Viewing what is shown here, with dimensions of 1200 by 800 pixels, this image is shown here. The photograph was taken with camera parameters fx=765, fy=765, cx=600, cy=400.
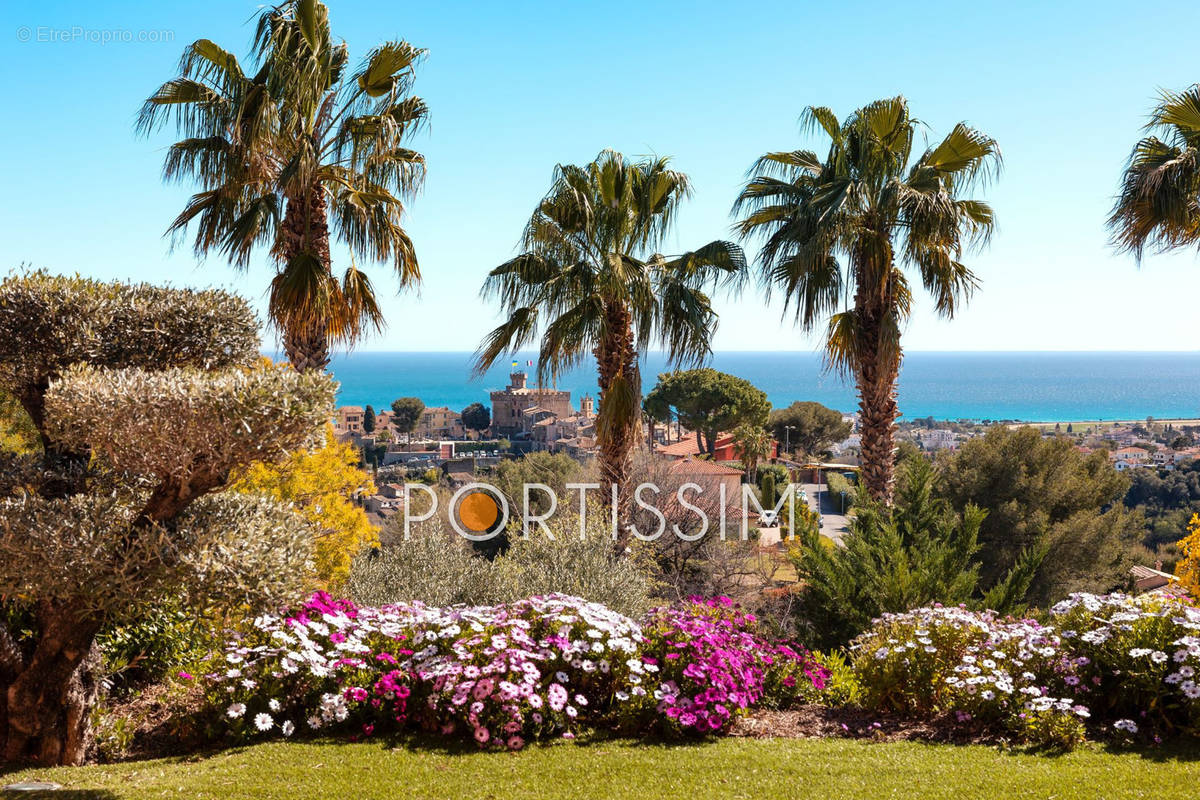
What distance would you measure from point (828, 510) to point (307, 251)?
110 feet

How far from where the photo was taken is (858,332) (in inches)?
402

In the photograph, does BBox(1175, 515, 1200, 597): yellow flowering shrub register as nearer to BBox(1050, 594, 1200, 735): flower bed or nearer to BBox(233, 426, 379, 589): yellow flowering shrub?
BBox(1050, 594, 1200, 735): flower bed

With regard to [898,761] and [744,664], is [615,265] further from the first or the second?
[898,761]

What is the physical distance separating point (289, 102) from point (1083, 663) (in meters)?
8.38

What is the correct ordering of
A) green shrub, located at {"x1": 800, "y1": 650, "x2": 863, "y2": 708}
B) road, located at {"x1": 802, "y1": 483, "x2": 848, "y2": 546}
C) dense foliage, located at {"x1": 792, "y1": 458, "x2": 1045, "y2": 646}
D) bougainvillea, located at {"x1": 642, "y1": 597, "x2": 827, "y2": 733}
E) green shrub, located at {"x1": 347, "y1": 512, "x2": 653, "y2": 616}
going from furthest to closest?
1. road, located at {"x1": 802, "y1": 483, "x2": 848, "y2": 546}
2. green shrub, located at {"x1": 347, "y1": 512, "x2": 653, "y2": 616}
3. dense foliage, located at {"x1": 792, "y1": 458, "x2": 1045, "y2": 646}
4. green shrub, located at {"x1": 800, "y1": 650, "x2": 863, "y2": 708}
5. bougainvillea, located at {"x1": 642, "y1": 597, "x2": 827, "y2": 733}

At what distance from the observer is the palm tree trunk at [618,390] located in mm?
9281

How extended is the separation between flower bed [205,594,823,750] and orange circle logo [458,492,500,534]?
619 inches

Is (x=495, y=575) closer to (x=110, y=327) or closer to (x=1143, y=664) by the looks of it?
(x=110, y=327)

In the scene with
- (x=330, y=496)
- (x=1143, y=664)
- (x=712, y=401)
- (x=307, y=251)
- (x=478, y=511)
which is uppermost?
(x=307, y=251)

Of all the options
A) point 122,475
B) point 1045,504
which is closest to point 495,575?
point 122,475

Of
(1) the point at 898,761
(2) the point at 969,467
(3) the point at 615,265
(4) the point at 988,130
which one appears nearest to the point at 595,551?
(3) the point at 615,265

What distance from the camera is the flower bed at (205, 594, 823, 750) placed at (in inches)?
180

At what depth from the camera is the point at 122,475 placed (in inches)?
184

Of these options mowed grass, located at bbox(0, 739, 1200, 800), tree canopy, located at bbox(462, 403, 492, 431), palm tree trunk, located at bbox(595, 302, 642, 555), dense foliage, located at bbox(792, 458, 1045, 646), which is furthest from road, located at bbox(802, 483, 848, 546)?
tree canopy, located at bbox(462, 403, 492, 431)
